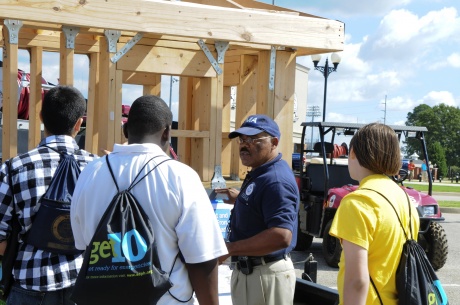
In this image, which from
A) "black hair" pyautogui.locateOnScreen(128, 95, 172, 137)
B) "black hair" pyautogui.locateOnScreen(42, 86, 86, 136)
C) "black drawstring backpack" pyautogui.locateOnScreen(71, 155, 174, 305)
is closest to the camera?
"black drawstring backpack" pyautogui.locateOnScreen(71, 155, 174, 305)

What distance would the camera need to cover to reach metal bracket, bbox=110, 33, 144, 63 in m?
6.39

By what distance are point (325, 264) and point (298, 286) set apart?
611 cm

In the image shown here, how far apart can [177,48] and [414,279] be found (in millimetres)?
4411

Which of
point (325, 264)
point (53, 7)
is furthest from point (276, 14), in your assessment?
point (325, 264)

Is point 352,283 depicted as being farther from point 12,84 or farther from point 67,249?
point 12,84

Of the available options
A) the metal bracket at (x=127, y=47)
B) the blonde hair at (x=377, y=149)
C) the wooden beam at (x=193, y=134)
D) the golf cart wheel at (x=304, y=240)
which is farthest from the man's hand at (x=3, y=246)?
the golf cart wheel at (x=304, y=240)

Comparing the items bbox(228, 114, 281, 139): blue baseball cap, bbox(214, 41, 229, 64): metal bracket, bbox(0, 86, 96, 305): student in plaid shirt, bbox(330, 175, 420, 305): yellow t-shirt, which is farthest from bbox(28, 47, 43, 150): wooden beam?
bbox(330, 175, 420, 305): yellow t-shirt

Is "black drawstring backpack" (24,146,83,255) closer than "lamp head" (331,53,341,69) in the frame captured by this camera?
Yes

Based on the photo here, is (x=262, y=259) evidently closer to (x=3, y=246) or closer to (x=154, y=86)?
(x=3, y=246)

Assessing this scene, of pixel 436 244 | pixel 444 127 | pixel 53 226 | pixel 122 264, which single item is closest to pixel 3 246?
pixel 53 226

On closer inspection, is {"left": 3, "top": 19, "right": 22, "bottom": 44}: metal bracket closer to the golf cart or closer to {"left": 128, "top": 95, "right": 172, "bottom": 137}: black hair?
{"left": 128, "top": 95, "right": 172, "bottom": 137}: black hair

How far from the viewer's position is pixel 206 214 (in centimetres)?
271

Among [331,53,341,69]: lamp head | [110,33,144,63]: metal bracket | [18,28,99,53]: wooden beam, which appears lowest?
[110,33,144,63]: metal bracket

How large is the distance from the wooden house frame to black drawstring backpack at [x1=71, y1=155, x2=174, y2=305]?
12.0ft
